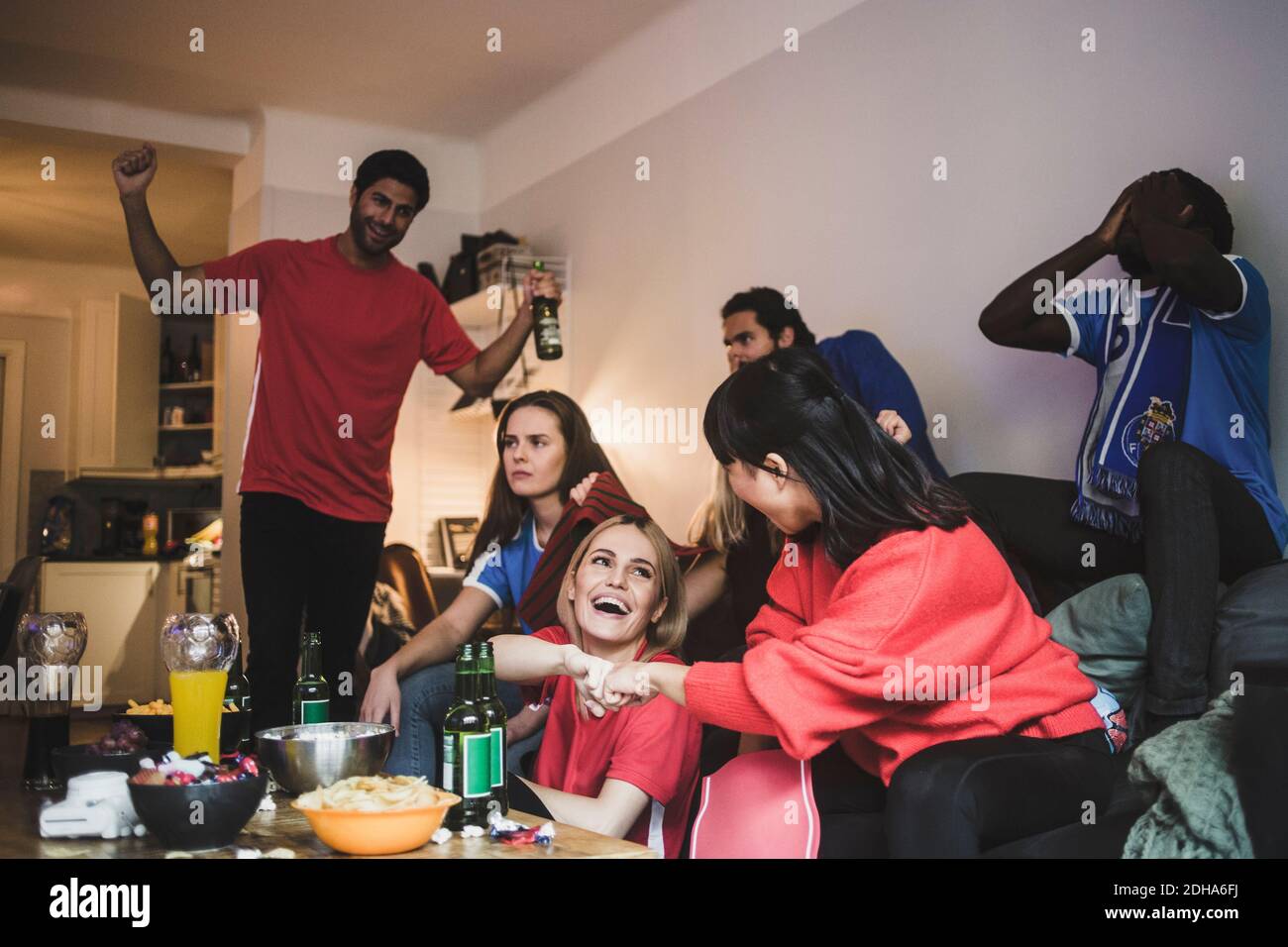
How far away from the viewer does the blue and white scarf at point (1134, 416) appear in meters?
2.15

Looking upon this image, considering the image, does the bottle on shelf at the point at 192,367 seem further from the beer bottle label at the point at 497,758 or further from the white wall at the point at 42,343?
the beer bottle label at the point at 497,758

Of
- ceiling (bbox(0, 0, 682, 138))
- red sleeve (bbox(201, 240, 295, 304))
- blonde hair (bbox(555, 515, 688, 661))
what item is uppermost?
ceiling (bbox(0, 0, 682, 138))

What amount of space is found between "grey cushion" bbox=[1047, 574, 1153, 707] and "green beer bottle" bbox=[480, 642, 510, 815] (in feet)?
3.40

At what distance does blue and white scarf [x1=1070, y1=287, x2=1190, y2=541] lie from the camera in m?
2.15

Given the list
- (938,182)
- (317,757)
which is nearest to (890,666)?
(317,757)

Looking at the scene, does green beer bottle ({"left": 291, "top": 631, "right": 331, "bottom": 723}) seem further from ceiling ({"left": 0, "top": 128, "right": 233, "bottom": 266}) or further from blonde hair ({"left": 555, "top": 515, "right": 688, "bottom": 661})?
ceiling ({"left": 0, "top": 128, "right": 233, "bottom": 266})

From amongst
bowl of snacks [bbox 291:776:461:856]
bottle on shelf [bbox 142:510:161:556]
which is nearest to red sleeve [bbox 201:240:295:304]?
bowl of snacks [bbox 291:776:461:856]

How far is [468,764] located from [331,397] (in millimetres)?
1730

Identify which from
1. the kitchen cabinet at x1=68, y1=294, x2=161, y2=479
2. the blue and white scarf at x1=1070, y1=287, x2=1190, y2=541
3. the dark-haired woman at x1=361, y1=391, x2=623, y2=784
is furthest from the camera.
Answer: the kitchen cabinet at x1=68, y1=294, x2=161, y2=479

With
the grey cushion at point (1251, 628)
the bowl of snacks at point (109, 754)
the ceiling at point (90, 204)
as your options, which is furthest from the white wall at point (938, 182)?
the ceiling at point (90, 204)

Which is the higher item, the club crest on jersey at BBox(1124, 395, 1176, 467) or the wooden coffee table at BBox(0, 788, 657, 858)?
the club crest on jersey at BBox(1124, 395, 1176, 467)

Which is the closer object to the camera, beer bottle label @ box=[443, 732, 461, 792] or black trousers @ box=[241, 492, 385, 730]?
beer bottle label @ box=[443, 732, 461, 792]

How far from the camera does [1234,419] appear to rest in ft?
6.82
